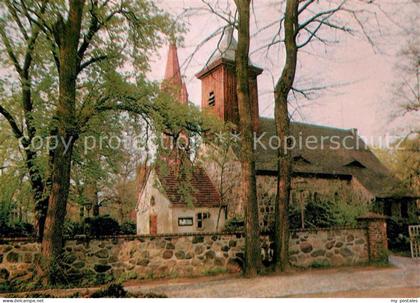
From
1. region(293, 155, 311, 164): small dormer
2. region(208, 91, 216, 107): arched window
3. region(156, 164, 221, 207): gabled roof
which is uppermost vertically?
region(208, 91, 216, 107): arched window

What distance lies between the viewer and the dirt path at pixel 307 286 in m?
7.18

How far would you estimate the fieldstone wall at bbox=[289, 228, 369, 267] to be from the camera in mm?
10344

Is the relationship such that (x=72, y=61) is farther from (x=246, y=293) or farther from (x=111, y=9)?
(x=246, y=293)

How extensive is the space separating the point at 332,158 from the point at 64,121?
17680 millimetres

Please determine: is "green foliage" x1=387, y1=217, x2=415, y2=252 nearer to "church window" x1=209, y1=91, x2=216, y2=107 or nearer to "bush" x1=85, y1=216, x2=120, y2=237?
"church window" x1=209, y1=91, x2=216, y2=107

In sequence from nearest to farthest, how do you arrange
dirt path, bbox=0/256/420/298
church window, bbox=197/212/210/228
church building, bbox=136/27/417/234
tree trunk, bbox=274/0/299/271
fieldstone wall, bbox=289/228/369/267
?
1. dirt path, bbox=0/256/420/298
2. tree trunk, bbox=274/0/299/271
3. fieldstone wall, bbox=289/228/369/267
4. church building, bbox=136/27/417/234
5. church window, bbox=197/212/210/228

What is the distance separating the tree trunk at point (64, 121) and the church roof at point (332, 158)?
34.3 ft

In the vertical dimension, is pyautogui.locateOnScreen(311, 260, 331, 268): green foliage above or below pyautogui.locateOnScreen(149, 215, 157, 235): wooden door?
below

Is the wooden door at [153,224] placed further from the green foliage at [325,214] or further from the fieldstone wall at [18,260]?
the fieldstone wall at [18,260]

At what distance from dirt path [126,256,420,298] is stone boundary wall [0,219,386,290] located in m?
0.66

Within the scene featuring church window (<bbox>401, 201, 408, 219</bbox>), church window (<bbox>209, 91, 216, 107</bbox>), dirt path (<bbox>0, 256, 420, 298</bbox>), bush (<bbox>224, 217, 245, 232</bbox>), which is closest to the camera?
dirt path (<bbox>0, 256, 420, 298</bbox>)

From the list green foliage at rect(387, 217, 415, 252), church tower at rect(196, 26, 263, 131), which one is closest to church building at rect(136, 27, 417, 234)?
→ church tower at rect(196, 26, 263, 131)

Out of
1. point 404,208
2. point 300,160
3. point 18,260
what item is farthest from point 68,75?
point 404,208

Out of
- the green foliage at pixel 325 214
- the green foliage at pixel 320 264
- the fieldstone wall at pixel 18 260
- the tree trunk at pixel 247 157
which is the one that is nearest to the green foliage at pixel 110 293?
the fieldstone wall at pixel 18 260
